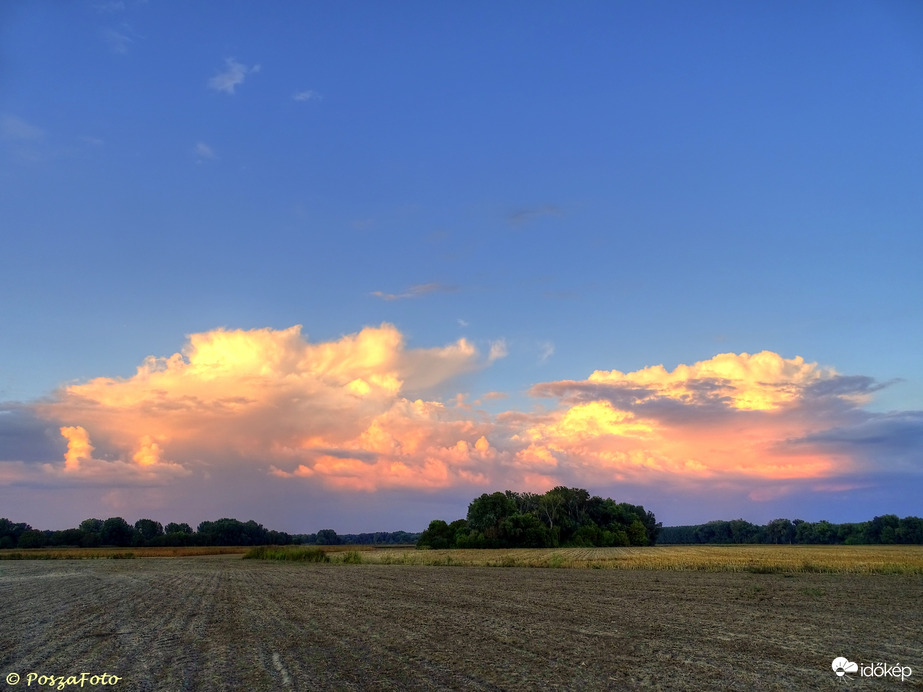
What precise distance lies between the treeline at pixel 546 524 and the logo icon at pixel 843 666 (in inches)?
3787

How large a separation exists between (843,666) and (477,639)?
24.2 ft

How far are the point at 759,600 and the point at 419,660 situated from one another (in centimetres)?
1559

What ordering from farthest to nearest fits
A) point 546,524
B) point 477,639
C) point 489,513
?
point 546,524
point 489,513
point 477,639

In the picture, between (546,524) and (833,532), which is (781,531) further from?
(546,524)

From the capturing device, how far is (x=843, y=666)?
11.2 meters

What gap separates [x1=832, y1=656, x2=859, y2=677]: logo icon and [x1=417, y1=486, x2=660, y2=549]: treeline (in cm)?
9619

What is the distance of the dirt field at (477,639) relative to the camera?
10.5 m

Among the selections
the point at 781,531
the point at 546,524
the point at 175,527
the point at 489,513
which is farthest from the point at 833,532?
the point at 175,527

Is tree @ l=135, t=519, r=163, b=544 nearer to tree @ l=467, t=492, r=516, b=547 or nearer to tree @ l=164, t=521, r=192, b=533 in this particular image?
tree @ l=164, t=521, r=192, b=533

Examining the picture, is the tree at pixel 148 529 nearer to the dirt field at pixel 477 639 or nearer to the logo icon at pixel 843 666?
the dirt field at pixel 477 639

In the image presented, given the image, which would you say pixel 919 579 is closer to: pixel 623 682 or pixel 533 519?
pixel 623 682

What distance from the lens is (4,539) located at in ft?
458

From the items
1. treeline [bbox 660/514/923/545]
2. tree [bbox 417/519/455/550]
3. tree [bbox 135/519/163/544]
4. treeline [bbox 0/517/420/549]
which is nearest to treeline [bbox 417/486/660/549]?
tree [bbox 417/519/455/550]

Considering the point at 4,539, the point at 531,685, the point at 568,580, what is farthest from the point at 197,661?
the point at 4,539
